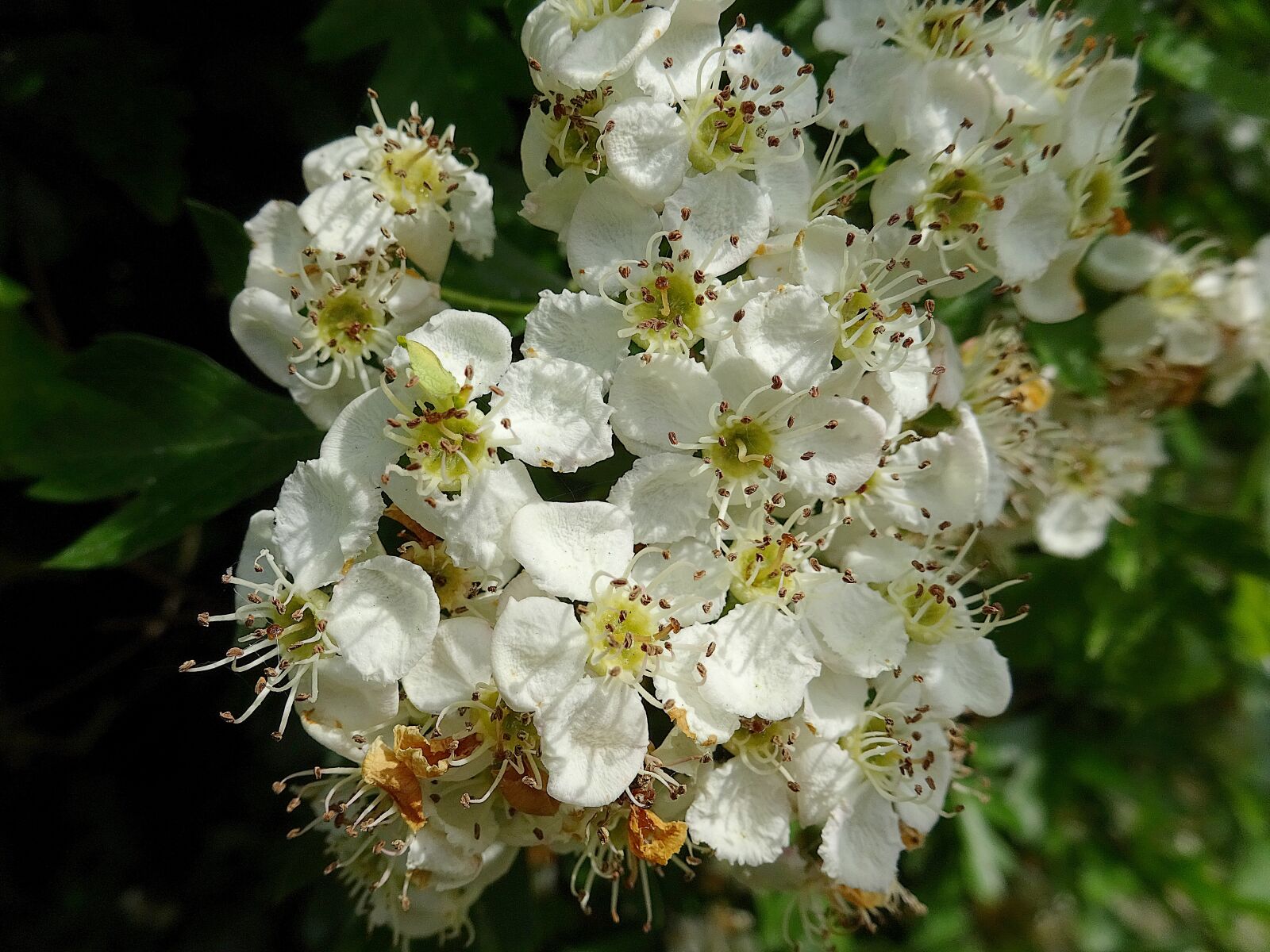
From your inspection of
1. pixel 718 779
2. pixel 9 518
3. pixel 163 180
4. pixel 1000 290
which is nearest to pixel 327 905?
pixel 9 518

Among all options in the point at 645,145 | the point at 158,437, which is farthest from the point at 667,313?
the point at 158,437

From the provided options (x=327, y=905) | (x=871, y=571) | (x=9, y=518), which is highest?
(x=871, y=571)

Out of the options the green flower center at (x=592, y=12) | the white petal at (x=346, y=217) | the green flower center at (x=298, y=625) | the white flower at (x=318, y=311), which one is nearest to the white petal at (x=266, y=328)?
the white flower at (x=318, y=311)

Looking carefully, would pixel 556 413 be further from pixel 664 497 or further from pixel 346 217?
pixel 346 217

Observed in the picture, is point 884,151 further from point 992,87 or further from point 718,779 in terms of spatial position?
point 718,779

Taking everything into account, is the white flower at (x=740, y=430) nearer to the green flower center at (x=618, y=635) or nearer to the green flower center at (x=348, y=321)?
the green flower center at (x=618, y=635)

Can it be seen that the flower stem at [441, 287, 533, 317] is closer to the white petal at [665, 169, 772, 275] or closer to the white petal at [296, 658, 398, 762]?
the white petal at [665, 169, 772, 275]

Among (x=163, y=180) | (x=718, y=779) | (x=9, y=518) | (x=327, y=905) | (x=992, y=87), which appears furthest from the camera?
(x=327, y=905)
